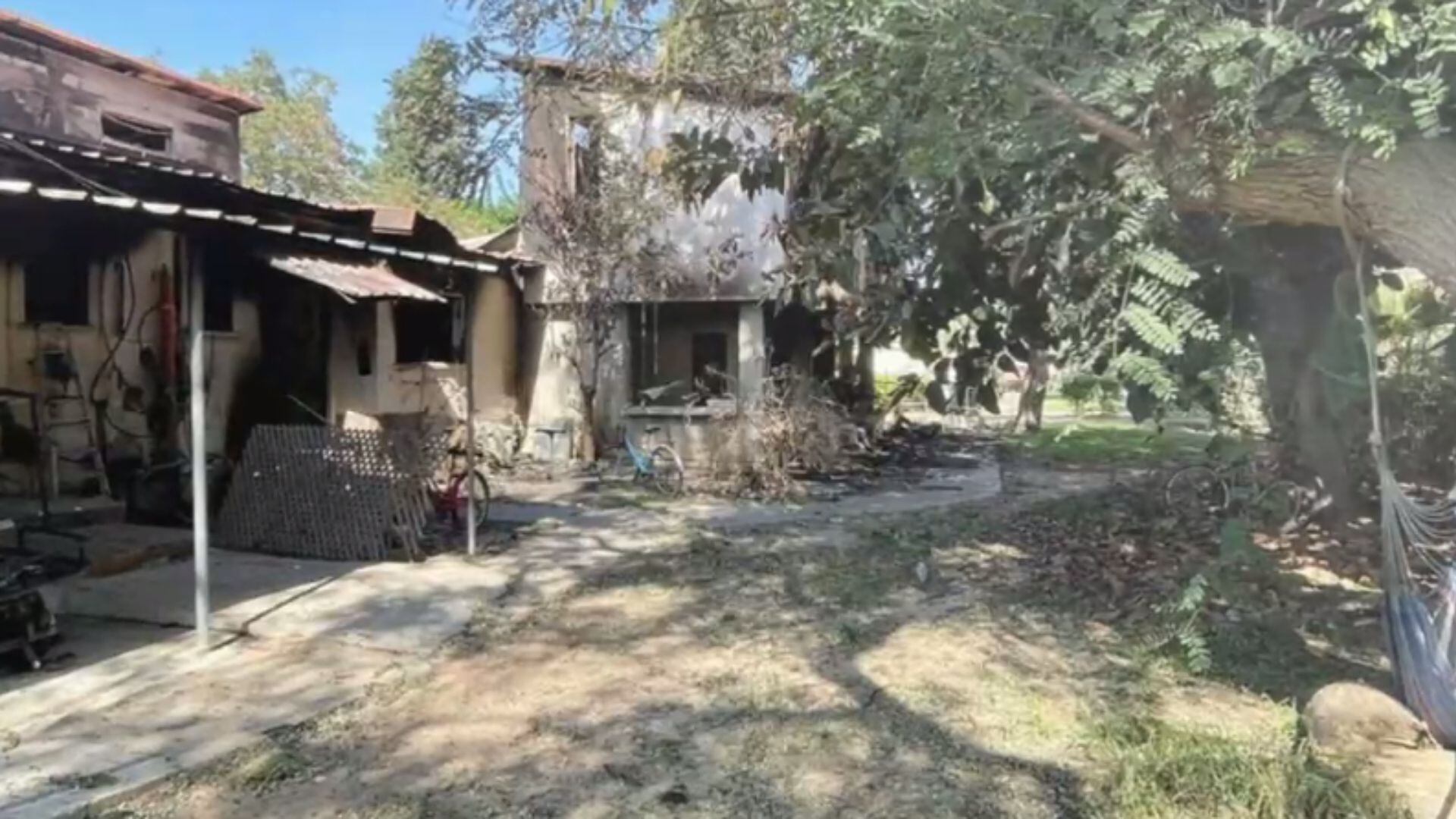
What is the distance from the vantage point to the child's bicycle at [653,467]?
12383 millimetres

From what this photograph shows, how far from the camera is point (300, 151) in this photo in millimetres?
32062

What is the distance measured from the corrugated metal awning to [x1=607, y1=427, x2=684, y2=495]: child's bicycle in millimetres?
4374

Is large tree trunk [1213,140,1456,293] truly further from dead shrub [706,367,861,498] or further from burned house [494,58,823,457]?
burned house [494,58,823,457]

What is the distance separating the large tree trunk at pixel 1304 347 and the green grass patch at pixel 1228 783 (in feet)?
8.88

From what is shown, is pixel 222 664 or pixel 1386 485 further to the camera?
pixel 222 664

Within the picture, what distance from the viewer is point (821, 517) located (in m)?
10.6

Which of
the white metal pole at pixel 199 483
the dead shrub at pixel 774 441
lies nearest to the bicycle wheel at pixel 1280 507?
the dead shrub at pixel 774 441

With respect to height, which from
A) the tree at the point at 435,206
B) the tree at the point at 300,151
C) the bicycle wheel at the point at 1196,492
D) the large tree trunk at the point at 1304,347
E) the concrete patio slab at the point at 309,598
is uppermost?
the tree at the point at 300,151

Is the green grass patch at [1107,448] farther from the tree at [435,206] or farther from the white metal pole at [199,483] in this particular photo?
the tree at [435,206]

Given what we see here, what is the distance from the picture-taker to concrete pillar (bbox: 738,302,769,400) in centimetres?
1478

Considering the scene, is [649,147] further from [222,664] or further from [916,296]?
[222,664]

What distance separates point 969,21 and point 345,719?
4010mm

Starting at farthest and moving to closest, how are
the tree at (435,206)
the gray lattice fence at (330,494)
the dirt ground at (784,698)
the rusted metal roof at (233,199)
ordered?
the tree at (435,206), the gray lattice fence at (330,494), the rusted metal roof at (233,199), the dirt ground at (784,698)

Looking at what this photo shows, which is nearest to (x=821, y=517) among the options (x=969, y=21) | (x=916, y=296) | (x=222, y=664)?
(x=916, y=296)
